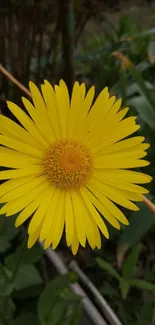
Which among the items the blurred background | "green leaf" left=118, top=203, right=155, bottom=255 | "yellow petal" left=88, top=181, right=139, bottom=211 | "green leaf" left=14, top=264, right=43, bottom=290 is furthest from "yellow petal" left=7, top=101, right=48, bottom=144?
"green leaf" left=118, top=203, right=155, bottom=255

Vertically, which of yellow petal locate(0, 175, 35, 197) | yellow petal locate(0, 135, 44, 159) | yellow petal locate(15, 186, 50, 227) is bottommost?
yellow petal locate(15, 186, 50, 227)

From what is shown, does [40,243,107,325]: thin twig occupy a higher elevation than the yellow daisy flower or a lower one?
lower

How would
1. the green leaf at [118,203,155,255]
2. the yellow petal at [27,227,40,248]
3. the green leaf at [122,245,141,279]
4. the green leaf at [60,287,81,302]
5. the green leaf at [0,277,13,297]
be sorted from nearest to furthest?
the yellow petal at [27,227,40,248]
the green leaf at [0,277,13,297]
the green leaf at [60,287,81,302]
the green leaf at [122,245,141,279]
the green leaf at [118,203,155,255]

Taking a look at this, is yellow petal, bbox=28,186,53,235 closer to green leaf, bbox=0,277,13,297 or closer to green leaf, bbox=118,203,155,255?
green leaf, bbox=0,277,13,297

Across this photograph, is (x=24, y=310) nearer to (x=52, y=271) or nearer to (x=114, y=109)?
(x=52, y=271)

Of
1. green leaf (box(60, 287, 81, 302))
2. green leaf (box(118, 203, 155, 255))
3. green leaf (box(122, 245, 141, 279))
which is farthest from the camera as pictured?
green leaf (box(118, 203, 155, 255))

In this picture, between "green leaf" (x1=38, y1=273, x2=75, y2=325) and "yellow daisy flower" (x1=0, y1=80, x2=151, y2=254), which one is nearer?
"yellow daisy flower" (x1=0, y1=80, x2=151, y2=254)

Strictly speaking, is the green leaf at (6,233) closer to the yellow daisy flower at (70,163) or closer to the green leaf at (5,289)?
the green leaf at (5,289)

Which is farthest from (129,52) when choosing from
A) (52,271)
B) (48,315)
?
(48,315)

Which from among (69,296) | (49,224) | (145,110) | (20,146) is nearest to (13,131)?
(20,146)
